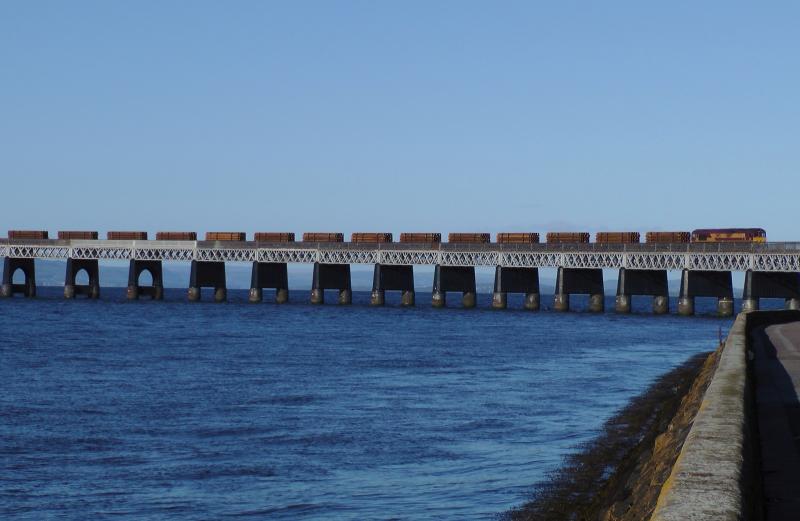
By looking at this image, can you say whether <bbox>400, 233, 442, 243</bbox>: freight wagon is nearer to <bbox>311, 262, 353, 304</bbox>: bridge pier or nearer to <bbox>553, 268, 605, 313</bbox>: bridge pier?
<bbox>311, 262, 353, 304</bbox>: bridge pier

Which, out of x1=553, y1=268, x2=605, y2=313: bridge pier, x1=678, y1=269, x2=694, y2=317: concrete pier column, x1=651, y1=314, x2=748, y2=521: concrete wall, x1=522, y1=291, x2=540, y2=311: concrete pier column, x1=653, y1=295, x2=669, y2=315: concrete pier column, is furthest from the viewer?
x1=522, y1=291, x2=540, y2=311: concrete pier column

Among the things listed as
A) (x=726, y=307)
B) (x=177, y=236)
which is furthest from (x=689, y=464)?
(x=177, y=236)

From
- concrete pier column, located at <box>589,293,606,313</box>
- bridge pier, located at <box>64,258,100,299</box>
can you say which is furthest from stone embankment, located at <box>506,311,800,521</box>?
bridge pier, located at <box>64,258,100,299</box>

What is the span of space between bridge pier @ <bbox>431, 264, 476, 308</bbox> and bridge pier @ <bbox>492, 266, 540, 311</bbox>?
424 centimetres

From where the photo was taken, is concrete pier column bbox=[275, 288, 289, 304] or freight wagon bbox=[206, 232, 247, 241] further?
freight wagon bbox=[206, 232, 247, 241]

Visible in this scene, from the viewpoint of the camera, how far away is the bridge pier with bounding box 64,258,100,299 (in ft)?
541

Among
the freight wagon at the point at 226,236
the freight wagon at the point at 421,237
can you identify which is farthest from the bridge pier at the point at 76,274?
the freight wagon at the point at 421,237

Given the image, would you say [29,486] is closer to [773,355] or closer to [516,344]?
[773,355]

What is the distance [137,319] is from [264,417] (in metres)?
81.0

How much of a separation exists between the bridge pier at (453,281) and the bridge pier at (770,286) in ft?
118

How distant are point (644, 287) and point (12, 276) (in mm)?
95168

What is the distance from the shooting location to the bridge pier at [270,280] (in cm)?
15600

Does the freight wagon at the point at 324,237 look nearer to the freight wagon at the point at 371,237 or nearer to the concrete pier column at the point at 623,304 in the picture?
the freight wagon at the point at 371,237

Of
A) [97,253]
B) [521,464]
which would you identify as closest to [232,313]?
[97,253]
